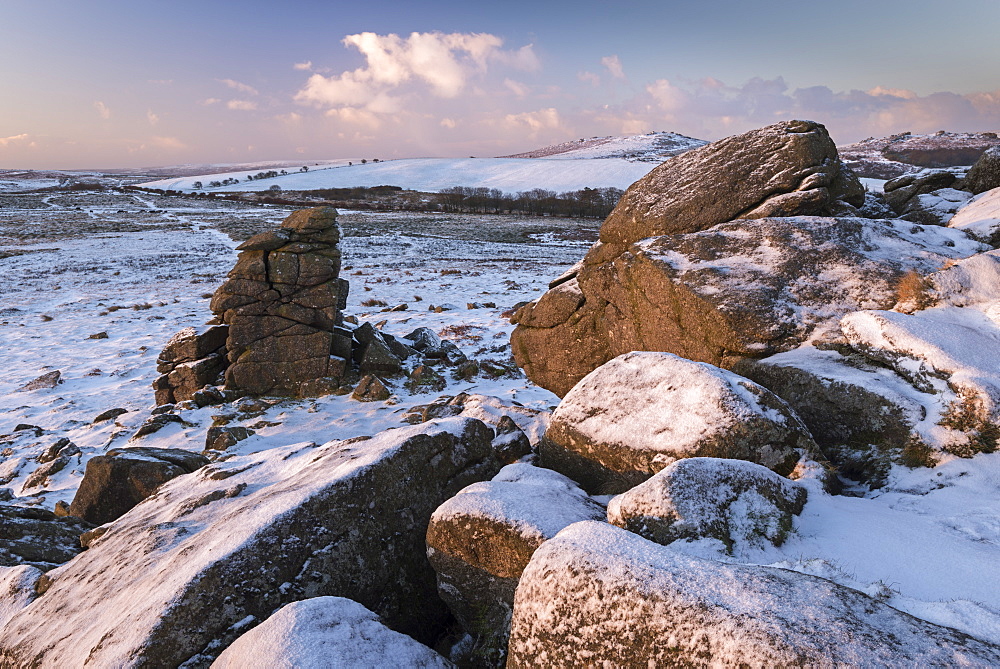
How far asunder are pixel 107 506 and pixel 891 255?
47.1ft

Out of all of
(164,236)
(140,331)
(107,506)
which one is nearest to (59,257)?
(164,236)

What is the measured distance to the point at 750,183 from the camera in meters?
11.0

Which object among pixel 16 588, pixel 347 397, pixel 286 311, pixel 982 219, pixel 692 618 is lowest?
pixel 347 397

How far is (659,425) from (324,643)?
4125mm

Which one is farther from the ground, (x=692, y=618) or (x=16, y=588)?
(x=692, y=618)

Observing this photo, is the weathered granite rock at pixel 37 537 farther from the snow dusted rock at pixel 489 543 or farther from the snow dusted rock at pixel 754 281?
the snow dusted rock at pixel 754 281

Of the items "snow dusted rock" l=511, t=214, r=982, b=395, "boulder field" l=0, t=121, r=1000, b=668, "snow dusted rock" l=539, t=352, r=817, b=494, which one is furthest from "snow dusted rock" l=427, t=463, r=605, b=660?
"snow dusted rock" l=511, t=214, r=982, b=395

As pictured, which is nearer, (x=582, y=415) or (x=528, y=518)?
(x=528, y=518)

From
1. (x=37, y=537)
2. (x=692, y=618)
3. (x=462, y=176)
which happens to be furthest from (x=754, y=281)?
(x=462, y=176)

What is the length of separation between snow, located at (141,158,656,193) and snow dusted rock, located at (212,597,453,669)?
113693mm

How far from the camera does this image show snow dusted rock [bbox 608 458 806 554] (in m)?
4.42

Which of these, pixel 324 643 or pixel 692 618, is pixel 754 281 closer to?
pixel 692 618

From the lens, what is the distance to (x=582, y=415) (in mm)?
6785

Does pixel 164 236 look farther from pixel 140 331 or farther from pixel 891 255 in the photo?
pixel 891 255
